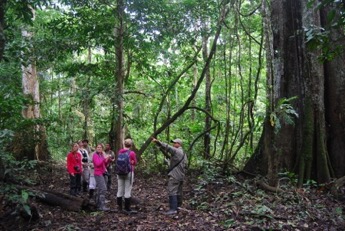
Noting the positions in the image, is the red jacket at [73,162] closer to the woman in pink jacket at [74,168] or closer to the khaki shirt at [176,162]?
the woman in pink jacket at [74,168]

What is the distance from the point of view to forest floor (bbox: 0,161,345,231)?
256 inches

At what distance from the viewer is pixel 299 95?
9.49m

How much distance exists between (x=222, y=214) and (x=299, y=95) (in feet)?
13.3

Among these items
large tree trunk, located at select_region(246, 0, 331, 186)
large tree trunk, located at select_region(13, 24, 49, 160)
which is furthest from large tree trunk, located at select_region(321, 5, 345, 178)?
large tree trunk, located at select_region(13, 24, 49, 160)

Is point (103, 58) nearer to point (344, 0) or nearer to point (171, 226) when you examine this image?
point (171, 226)

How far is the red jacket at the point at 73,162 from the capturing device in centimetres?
1019

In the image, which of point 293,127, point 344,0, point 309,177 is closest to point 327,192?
point 309,177

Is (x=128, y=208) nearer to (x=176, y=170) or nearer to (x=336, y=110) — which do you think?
(x=176, y=170)

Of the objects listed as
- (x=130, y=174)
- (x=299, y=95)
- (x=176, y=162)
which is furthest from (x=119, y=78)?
(x=299, y=95)

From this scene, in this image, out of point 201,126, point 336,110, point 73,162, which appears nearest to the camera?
point 336,110

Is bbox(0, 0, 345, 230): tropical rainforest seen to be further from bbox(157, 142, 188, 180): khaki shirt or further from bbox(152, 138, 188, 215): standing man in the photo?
bbox(157, 142, 188, 180): khaki shirt

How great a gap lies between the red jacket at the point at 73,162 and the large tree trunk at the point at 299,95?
4.95 m

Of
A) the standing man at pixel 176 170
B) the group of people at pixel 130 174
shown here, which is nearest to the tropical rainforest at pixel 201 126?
the group of people at pixel 130 174

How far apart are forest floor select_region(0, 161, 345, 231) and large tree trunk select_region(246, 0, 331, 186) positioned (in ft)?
2.41
